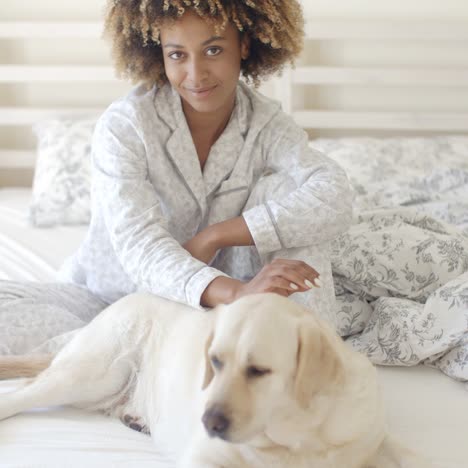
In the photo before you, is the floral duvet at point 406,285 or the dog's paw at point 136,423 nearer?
the dog's paw at point 136,423

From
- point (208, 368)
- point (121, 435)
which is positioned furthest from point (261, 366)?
point (121, 435)

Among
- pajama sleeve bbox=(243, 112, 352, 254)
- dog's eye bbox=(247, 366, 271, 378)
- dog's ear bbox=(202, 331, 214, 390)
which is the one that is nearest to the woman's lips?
pajama sleeve bbox=(243, 112, 352, 254)

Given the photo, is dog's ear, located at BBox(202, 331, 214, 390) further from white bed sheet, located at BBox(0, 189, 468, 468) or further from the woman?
the woman

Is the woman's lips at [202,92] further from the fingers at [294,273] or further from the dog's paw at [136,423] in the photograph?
the dog's paw at [136,423]

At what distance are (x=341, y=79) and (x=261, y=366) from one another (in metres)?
2.24

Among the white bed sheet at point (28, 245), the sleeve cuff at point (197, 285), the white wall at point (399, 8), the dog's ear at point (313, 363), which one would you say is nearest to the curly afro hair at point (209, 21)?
the sleeve cuff at point (197, 285)

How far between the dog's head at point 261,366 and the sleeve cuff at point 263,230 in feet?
1.79

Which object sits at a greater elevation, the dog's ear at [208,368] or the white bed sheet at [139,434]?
the dog's ear at [208,368]

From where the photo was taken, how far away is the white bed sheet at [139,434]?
133 cm

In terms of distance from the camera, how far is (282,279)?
55.6 inches

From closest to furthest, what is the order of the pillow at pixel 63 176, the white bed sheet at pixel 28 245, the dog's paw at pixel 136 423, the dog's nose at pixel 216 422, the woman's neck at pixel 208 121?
the dog's nose at pixel 216 422 → the dog's paw at pixel 136 423 → the woman's neck at pixel 208 121 → the white bed sheet at pixel 28 245 → the pillow at pixel 63 176

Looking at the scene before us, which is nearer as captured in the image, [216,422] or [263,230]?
[216,422]

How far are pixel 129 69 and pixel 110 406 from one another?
858 millimetres

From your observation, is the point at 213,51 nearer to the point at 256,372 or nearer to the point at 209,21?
the point at 209,21
